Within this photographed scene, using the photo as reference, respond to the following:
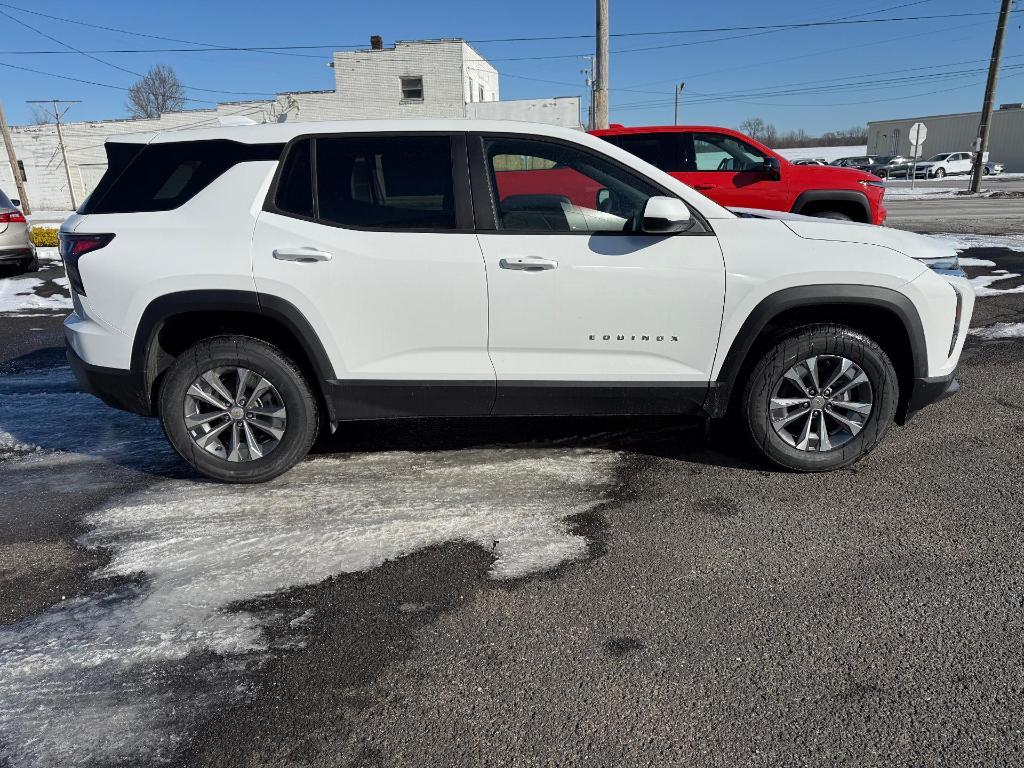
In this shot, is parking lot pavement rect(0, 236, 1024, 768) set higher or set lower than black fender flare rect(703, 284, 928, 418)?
lower

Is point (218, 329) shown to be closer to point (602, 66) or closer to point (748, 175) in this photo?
point (748, 175)

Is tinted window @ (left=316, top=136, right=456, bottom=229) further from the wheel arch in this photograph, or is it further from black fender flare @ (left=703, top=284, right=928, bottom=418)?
black fender flare @ (left=703, top=284, right=928, bottom=418)

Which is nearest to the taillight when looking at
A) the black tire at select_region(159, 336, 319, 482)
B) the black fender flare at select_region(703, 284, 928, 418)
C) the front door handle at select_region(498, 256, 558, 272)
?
the black tire at select_region(159, 336, 319, 482)

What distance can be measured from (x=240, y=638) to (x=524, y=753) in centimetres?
115

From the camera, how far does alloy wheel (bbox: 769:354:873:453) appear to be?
12.3 ft

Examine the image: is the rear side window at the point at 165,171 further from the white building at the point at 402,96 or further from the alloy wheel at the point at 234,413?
the white building at the point at 402,96

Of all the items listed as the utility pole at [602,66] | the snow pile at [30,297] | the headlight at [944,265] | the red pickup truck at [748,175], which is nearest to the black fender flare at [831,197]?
the red pickup truck at [748,175]

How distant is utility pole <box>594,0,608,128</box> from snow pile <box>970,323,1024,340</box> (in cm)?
1086

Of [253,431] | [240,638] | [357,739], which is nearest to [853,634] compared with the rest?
[357,739]

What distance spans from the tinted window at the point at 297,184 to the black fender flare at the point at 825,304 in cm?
227

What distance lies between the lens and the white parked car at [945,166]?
141 feet

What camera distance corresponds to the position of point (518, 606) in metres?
2.75

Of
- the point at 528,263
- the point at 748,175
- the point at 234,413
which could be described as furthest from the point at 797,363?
the point at 748,175

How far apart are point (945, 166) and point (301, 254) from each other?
50860 millimetres
